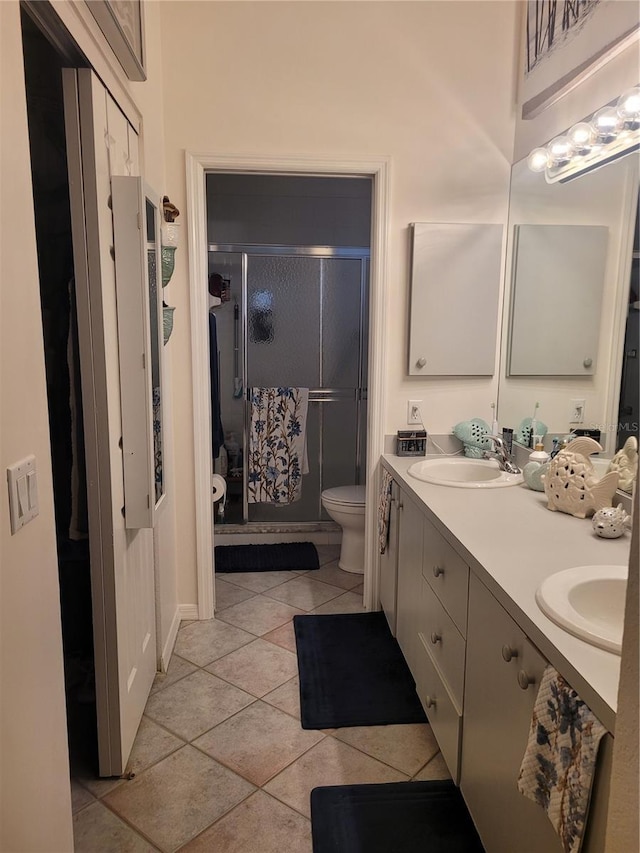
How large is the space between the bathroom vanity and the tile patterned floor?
0.89 ft

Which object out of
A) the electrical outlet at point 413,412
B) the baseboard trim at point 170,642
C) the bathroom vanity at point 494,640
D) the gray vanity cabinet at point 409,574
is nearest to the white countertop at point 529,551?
the bathroom vanity at point 494,640

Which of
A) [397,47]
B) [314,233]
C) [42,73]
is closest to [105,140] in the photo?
[42,73]

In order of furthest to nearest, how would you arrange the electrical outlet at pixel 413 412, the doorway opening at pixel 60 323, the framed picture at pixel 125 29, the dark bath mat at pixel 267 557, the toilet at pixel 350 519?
the dark bath mat at pixel 267 557 < the toilet at pixel 350 519 < the electrical outlet at pixel 413 412 < the doorway opening at pixel 60 323 < the framed picture at pixel 125 29

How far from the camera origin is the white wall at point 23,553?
93cm

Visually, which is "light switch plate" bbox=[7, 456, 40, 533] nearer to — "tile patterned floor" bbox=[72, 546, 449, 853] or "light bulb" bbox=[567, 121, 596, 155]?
"tile patterned floor" bbox=[72, 546, 449, 853]

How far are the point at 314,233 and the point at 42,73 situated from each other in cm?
245

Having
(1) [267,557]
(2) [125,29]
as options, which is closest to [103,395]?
(2) [125,29]

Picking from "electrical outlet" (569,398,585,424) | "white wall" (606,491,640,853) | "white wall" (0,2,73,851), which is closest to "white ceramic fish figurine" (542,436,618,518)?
"electrical outlet" (569,398,585,424)

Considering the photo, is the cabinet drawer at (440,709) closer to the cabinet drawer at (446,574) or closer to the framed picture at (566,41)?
the cabinet drawer at (446,574)

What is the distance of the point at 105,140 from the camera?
1632 millimetres

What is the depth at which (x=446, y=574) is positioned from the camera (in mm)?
1805

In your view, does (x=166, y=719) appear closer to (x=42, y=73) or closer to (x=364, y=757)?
(x=364, y=757)

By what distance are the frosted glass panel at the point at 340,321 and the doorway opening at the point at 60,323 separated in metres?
2.29

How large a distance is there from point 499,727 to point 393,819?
583 mm
